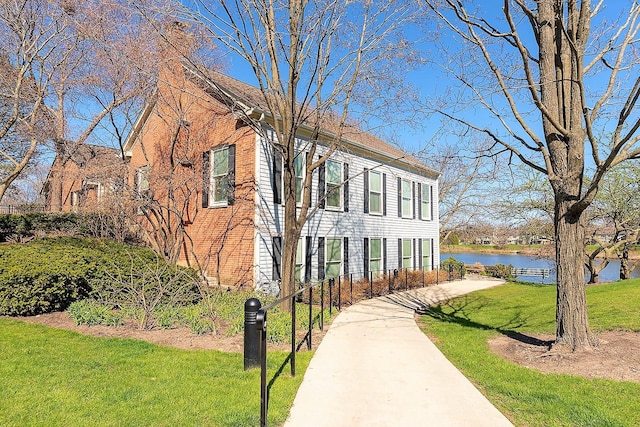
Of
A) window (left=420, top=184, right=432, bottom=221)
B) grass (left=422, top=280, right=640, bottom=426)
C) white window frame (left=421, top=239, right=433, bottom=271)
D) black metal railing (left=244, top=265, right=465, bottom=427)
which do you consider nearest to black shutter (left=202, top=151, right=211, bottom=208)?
black metal railing (left=244, top=265, right=465, bottom=427)

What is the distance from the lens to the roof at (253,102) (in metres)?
9.92

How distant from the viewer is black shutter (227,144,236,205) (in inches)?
468

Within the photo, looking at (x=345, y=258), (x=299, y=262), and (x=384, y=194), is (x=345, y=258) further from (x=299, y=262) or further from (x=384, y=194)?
(x=384, y=194)

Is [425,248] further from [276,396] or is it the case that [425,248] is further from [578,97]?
[276,396]

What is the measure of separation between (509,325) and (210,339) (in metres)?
6.21

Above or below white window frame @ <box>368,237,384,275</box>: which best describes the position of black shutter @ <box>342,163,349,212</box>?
above

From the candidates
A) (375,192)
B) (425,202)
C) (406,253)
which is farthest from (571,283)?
(425,202)

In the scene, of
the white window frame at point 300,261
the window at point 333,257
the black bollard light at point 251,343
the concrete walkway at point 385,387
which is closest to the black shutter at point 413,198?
the window at point 333,257

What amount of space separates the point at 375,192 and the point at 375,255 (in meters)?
2.66

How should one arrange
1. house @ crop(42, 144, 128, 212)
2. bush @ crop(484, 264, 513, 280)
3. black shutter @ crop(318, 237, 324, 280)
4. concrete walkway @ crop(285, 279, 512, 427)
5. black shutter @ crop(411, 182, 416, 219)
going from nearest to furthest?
concrete walkway @ crop(285, 279, 512, 427) < house @ crop(42, 144, 128, 212) < black shutter @ crop(318, 237, 324, 280) < black shutter @ crop(411, 182, 416, 219) < bush @ crop(484, 264, 513, 280)

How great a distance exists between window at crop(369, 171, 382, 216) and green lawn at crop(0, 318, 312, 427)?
11117 mm

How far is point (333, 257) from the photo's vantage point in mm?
14289

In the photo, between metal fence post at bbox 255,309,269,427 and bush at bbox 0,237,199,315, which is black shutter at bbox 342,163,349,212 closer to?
bush at bbox 0,237,199,315

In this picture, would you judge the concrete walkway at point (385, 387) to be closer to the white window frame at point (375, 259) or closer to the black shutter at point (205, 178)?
the black shutter at point (205, 178)
